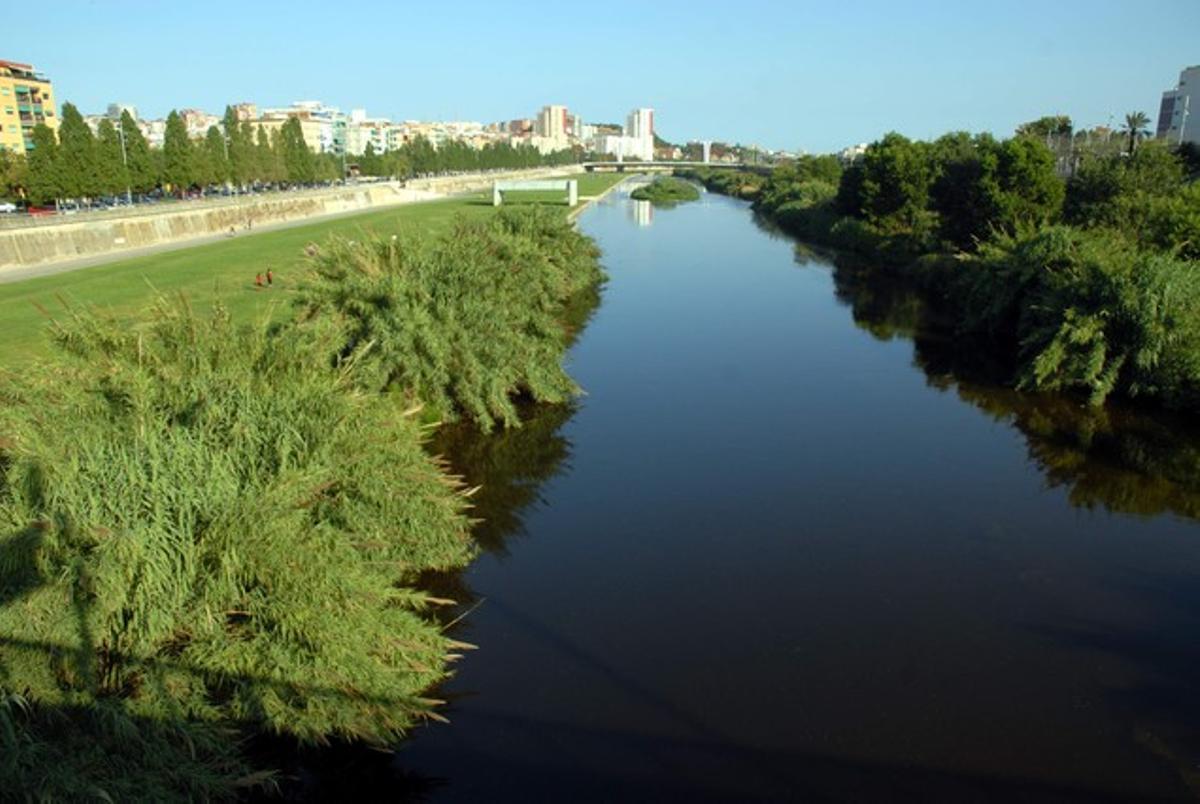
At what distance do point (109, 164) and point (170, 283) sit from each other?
103 feet

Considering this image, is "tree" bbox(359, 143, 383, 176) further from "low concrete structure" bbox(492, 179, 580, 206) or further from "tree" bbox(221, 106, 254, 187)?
"low concrete structure" bbox(492, 179, 580, 206)

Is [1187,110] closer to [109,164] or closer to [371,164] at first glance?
[371,164]

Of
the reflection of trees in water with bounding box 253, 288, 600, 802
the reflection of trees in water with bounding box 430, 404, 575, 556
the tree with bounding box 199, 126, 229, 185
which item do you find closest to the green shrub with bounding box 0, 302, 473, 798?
the reflection of trees in water with bounding box 253, 288, 600, 802

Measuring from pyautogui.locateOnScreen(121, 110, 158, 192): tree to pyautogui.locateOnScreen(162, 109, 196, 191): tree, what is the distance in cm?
158

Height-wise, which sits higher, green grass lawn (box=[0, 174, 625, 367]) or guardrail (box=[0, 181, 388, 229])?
guardrail (box=[0, 181, 388, 229])

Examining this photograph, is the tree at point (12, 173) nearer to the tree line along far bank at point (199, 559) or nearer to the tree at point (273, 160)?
the tree at point (273, 160)

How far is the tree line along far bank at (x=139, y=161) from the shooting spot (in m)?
55.3

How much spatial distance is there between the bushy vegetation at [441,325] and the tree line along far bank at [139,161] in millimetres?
45179

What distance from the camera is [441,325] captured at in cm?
1792

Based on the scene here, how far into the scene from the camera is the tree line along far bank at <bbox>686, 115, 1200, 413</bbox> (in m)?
21.5

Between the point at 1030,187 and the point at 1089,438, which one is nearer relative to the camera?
the point at 1089,438

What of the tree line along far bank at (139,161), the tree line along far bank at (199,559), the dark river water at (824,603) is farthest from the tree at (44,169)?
the tree line along far bank at (199,559)

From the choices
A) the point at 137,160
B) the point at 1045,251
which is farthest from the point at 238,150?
the point at 1045,251

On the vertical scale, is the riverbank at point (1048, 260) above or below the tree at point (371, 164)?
below
